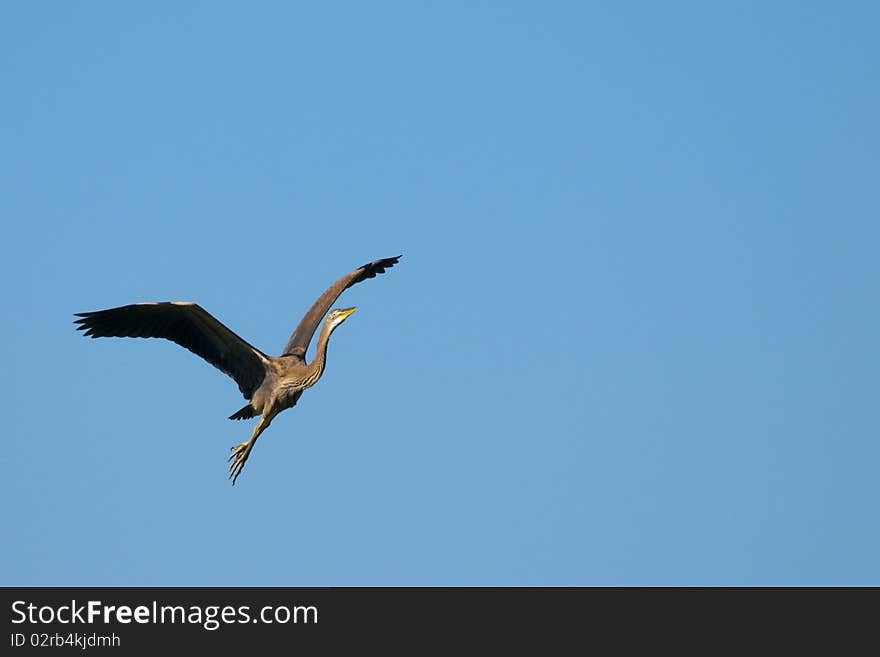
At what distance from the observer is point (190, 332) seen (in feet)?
118

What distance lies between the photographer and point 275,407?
36000 millimetres

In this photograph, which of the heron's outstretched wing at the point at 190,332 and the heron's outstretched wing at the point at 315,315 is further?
the heron's outstretched wing at the point at 315,315

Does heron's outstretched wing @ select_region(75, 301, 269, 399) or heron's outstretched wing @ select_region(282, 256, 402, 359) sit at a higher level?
heron's outstretched wing @ select_region(282, 256, 402, 359)

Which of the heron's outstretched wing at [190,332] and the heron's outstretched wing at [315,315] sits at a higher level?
the heron's outstretched wing at [315,315]

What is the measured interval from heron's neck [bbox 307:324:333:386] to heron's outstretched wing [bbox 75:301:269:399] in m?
0.75

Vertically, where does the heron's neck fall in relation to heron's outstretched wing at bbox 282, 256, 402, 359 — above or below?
below

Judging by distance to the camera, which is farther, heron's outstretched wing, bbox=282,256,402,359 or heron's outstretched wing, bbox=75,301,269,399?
heron's outstretched wing, bbox=282,256,402,359

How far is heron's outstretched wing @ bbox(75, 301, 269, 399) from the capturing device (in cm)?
3522

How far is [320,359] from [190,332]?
2092 mm

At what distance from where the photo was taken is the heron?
35281mm

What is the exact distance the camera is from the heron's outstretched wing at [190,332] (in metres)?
35.2
